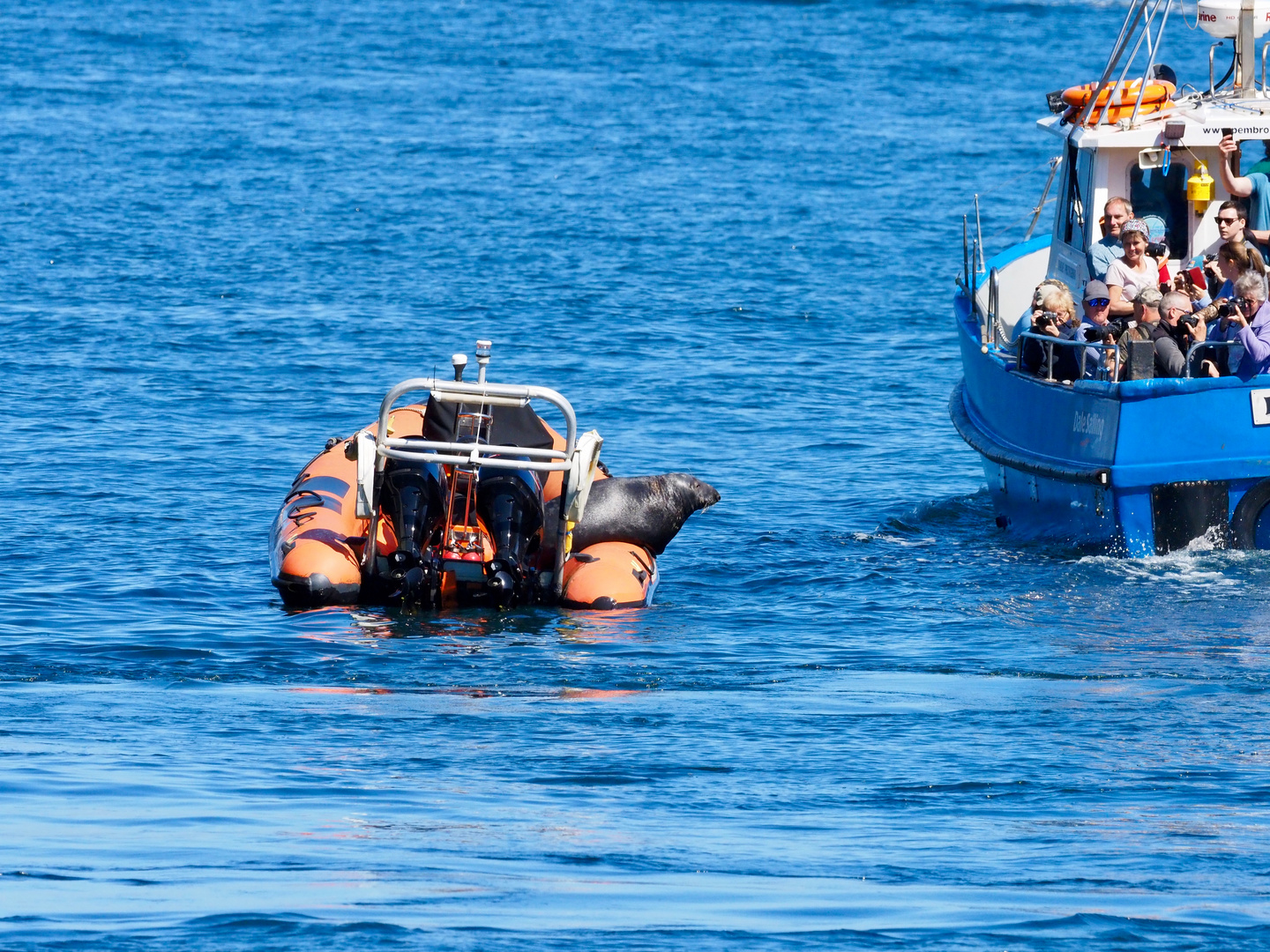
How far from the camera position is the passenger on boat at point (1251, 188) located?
47.8 ft

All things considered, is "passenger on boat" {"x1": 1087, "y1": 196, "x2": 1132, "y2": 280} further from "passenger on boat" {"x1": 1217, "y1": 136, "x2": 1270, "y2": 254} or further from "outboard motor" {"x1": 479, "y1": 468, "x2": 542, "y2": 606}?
"outboard motor" {"x1": 479, "y1": 468, "x2": 542, "y2": 606}

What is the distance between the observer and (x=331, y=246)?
28.6m

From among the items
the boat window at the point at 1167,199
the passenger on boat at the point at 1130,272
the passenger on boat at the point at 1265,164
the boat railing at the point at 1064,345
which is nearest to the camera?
the boat railing at the point at 1064,345

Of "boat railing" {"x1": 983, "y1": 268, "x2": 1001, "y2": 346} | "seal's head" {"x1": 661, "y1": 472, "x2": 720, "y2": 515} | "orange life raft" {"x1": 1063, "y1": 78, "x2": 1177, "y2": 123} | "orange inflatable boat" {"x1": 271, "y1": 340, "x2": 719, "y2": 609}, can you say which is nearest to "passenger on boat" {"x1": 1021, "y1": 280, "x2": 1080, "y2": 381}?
"boat railing" {"x1": 983, "y1": 268, "x2": 1001, "y2": 346}

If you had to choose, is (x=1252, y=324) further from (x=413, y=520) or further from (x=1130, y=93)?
(x=413, y=520)

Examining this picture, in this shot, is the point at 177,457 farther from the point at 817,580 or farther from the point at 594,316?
the point at 594,316

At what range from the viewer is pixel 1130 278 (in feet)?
44.6

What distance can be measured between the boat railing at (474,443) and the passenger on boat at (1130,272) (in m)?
4.06

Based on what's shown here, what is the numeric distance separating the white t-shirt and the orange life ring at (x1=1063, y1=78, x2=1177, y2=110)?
203 cm

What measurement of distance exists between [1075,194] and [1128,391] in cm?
380

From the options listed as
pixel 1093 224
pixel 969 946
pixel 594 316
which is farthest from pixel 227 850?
pixel 594 316

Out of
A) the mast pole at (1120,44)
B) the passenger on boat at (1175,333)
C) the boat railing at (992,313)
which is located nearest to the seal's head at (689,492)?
the boat railing at (992,313)

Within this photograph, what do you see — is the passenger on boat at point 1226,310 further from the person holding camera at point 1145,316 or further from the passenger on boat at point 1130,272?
the passenger on boat at point 1130,272

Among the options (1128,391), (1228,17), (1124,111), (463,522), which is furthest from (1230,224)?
(463,522)
